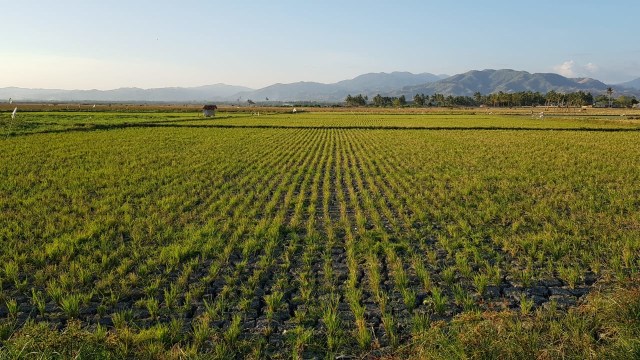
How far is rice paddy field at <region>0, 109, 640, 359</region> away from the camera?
13.9 feet

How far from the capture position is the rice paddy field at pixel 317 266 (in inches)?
167

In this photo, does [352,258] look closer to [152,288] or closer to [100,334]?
[152,288]

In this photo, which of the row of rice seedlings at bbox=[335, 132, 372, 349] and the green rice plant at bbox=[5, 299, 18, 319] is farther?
the green rice plant at bbox=[5, 299, 18, 319]

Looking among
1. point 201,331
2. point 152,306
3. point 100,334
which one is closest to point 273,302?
point 201,331

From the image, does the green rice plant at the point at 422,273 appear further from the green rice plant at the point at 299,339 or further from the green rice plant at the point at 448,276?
the green rice plant at the point at 299,339

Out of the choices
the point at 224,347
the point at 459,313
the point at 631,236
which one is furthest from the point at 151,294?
the point at 631,236

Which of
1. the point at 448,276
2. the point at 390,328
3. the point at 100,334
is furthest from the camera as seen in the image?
the point at 448,276

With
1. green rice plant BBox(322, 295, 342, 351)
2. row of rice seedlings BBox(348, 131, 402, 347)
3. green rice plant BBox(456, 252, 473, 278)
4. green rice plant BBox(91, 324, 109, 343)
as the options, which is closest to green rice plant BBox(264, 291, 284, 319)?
green rice plant BBox(322, 295, 342, 351)

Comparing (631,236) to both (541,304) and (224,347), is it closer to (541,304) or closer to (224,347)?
(541,304)

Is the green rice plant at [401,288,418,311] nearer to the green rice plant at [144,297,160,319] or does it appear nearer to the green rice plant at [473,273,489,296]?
the green rice plant at [473,273,489,296]

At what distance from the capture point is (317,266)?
668cm

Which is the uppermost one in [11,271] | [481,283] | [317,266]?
[11,271]

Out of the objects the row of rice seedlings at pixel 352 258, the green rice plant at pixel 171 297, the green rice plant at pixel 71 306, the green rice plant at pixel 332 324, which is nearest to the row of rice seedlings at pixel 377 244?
the row of rice seedlings at pixel 352 258

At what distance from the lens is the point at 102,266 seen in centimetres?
637
